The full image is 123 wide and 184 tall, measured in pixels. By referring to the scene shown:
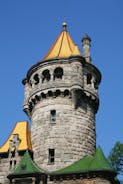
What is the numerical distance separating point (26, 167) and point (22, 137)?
3.93 meters

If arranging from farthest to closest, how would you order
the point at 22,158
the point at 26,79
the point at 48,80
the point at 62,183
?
the point at 26,79 < the point at 48,80 < the point at 22,158 < the point at 62,183

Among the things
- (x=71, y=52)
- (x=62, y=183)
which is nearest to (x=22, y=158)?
(x=62, y=183)

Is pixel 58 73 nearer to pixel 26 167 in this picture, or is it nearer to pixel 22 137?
pixel 22 137

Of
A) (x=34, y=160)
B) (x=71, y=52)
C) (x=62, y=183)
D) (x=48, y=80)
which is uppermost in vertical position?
(x=71, y=52)

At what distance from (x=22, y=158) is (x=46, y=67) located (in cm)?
695

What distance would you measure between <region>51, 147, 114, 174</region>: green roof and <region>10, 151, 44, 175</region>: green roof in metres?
1.27

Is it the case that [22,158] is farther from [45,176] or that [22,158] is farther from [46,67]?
[46,67]

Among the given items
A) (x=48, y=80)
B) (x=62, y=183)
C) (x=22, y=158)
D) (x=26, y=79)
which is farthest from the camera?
(x=26, y=79)

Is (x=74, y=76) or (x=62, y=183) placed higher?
(x=74, y=76)

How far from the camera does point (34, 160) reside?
30.0m

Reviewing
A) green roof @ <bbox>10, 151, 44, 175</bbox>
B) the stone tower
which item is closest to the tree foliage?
the stone tower

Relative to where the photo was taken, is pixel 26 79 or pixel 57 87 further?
pixel 26 79

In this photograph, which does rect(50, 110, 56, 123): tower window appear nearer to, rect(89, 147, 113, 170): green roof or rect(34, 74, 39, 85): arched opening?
rect(34, 74, 39, 85): arched opening

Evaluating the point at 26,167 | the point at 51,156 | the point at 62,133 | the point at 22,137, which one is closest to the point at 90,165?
the point at 51,156
